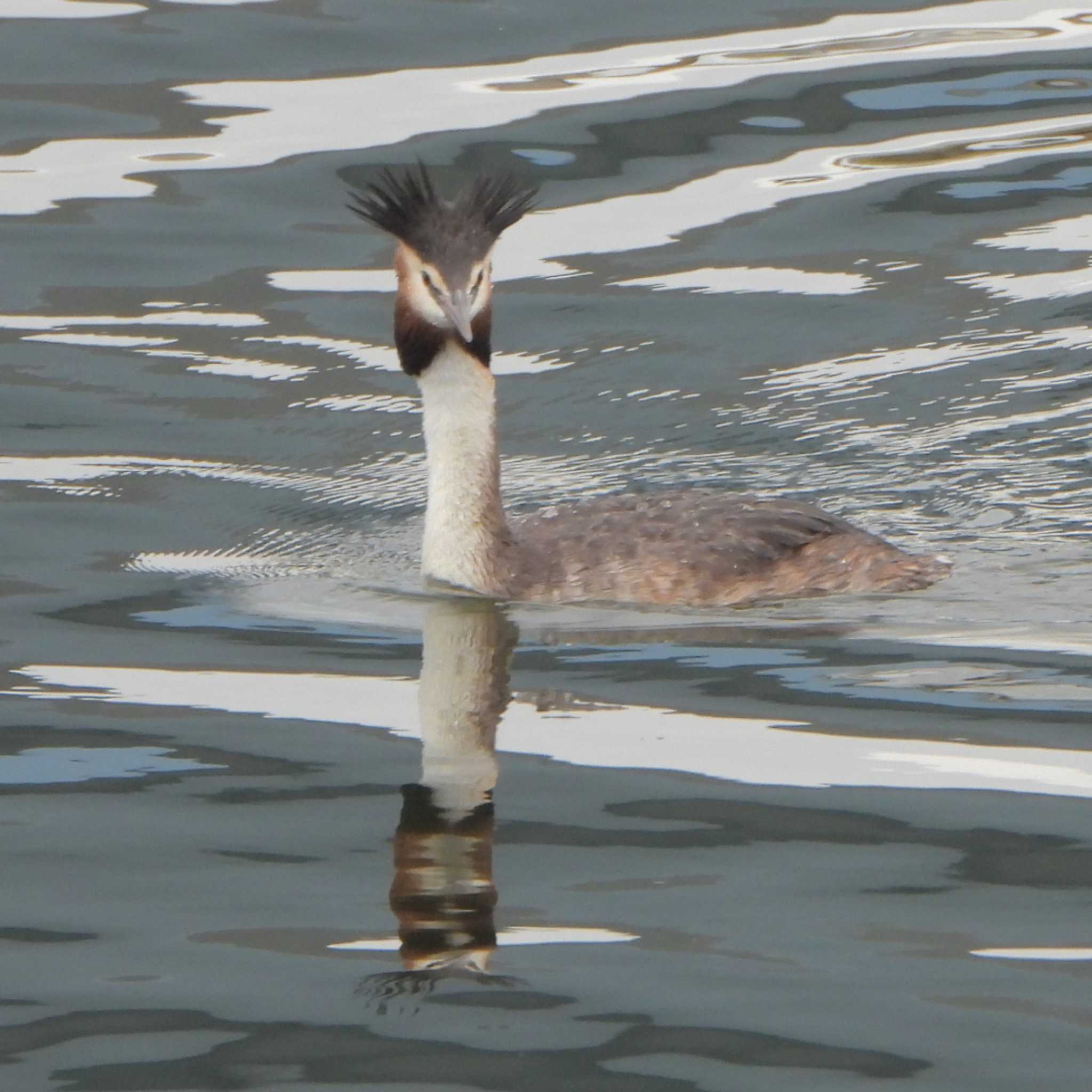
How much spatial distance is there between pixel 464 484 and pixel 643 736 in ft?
7.95

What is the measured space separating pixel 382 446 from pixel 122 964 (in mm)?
6274

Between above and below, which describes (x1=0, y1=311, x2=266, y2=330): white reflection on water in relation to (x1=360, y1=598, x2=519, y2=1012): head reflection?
above

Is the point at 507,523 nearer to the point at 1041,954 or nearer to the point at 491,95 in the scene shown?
the point at 1041,954

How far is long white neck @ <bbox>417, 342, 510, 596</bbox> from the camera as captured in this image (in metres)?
9.24

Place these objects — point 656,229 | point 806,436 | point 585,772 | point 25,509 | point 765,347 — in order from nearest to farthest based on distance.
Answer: point 585,772
point 25,509
point 806,436
point 765,347
point 656,229

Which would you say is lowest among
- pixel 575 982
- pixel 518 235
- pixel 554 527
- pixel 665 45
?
pixel 575 982

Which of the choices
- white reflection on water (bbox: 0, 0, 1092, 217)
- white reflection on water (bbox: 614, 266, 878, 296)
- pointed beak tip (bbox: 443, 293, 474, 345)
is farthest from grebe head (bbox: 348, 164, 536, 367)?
white reflection on water (bbox: 0, 0, 1092, 217)

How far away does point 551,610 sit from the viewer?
29.6 ft

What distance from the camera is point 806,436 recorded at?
1167 centimetres

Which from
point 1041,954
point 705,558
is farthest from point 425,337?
point 1041,954

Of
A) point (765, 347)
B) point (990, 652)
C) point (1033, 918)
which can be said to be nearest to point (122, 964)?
point (1033, 918)

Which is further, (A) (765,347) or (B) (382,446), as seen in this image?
(A) (765,347)

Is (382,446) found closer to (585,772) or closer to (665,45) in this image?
(585,772)

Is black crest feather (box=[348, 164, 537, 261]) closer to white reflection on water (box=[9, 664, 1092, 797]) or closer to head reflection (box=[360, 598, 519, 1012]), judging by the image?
head reflection (box=[360, 598, 519, 1012])
